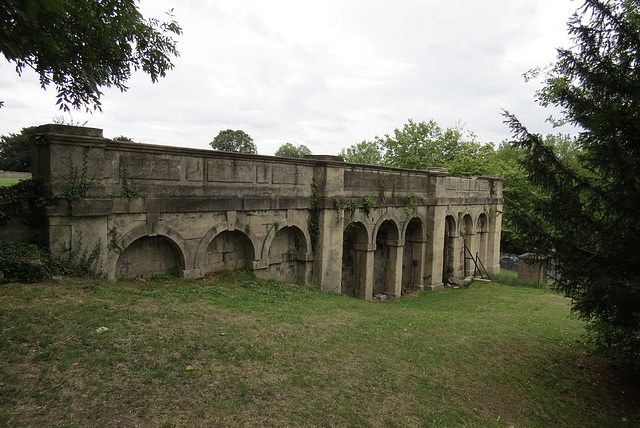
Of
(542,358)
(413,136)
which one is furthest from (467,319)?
(413,136)

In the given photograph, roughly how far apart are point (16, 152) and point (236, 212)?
96.7ft

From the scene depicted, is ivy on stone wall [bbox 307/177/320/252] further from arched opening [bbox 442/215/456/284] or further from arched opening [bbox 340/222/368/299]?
arched opening [bbox 442/215/456/284]

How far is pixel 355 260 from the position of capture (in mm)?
15195

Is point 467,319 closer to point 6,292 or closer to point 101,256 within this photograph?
point 101,256

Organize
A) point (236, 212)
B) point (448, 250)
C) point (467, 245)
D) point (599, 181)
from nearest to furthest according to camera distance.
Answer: point (599, 181) → point (236, 212) → point (448, 250) → point (467, 245)

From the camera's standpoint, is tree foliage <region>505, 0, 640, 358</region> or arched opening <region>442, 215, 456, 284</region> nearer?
tree foliage <region>505, 0, 640, 358</region>

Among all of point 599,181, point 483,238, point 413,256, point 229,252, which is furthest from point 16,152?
point 599,181

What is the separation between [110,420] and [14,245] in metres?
4.99

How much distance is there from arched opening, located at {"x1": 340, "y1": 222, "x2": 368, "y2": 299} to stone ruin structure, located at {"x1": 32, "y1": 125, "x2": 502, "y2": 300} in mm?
43

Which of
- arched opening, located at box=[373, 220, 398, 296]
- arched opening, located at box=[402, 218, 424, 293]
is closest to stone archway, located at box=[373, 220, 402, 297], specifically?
arched opening, located at box=[373, 220, 398, 296]

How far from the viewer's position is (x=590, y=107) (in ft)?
20.8

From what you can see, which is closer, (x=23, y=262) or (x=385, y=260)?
(x=23, y=262)

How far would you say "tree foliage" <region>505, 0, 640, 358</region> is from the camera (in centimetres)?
580

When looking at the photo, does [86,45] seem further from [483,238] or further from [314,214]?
[483,238]
